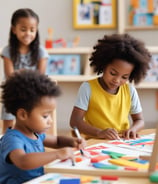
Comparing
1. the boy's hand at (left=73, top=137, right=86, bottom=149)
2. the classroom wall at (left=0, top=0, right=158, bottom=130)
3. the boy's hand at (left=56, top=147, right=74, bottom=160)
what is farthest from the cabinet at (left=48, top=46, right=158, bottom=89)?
the boy's hand at (left=56, top=147, right=74, bottom=160)

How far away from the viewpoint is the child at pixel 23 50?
2.96m

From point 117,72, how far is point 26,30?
1218 mm

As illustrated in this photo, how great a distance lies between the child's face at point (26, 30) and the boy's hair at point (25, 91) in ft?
5.08

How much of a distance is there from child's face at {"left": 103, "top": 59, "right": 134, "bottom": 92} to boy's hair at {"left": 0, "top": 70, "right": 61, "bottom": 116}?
1.85 feet

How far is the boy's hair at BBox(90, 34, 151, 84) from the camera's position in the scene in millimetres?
2021

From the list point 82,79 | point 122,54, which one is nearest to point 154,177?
point 122,54

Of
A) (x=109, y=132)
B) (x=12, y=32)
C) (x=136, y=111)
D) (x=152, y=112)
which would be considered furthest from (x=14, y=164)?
(x=152, y=112)

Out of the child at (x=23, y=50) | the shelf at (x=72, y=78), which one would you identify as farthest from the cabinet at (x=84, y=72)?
the child at (x=23, y=50)

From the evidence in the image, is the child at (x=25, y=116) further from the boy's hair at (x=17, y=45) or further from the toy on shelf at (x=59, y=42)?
the toy on shelf at (x=59, y=42)

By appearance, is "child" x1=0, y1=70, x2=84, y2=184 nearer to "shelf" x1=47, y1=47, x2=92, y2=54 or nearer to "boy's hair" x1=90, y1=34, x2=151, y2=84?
"boy's hair" x1=90, y1=34, x2=151, y2=84

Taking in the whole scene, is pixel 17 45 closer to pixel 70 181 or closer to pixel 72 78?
pixel 72 78

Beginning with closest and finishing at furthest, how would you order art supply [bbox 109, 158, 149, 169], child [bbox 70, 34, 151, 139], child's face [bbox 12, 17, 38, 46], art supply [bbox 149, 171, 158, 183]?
art supply [bbox 149, 171, 158, 183]
art supply [bbox 109, 158, 149, 169]
child [bbox 70, 34, 151, 139]
child's face [bbox 12, 17, 38, 46]

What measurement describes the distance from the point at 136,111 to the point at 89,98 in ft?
0.82

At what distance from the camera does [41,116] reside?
1374 millimetres
